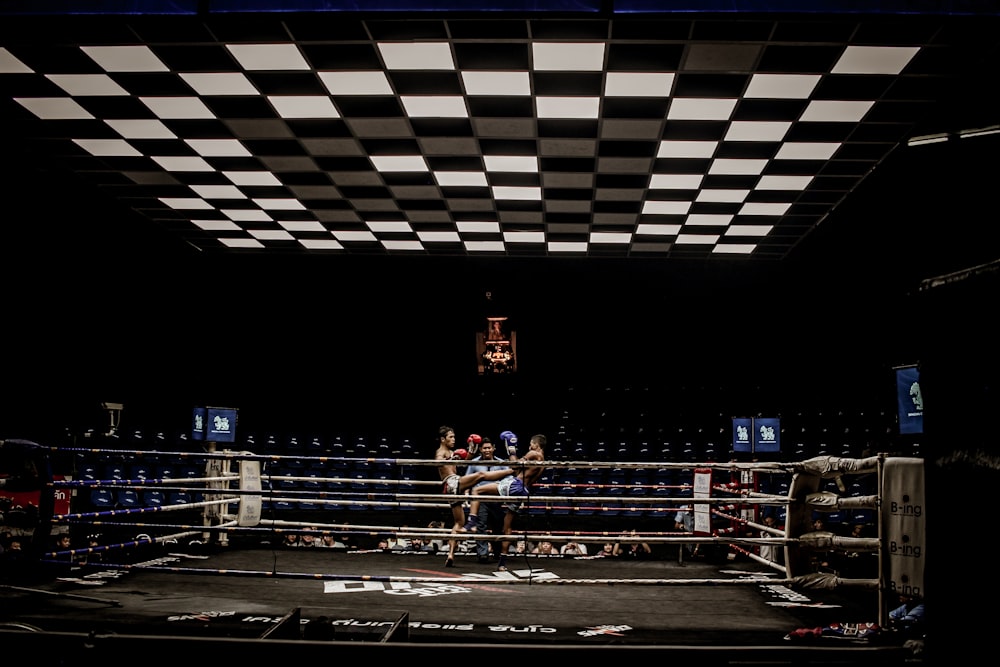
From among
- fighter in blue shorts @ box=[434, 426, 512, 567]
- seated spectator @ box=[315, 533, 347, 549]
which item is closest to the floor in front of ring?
fighter in blue shorts @ box=[434, 426, 512, 567]

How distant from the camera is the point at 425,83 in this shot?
4.41 metres

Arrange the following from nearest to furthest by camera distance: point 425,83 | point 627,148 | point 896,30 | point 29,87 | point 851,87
→ point 896,30
point 851,87
point 425,83
point 29,87
point 627,148

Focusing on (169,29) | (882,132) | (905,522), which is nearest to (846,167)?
(882,132)

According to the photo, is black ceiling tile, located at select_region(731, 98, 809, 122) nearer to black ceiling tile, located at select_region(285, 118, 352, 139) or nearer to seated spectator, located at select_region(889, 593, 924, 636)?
black ceiling tile, located at select_region(285, 118, 352, 139)

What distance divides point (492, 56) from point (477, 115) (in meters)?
0.82

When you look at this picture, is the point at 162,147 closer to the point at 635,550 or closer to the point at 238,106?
the point at 238,106

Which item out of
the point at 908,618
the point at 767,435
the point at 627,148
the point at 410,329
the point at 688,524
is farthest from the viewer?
the point at 410,329

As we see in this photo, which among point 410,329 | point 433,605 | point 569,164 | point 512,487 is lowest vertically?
point 433,605

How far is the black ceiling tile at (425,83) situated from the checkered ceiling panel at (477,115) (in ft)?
0.05

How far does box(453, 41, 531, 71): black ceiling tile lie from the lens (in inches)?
155

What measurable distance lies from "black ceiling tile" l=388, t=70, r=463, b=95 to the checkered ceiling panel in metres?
0.01

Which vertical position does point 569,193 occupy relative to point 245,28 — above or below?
below

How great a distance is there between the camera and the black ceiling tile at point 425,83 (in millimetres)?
4293

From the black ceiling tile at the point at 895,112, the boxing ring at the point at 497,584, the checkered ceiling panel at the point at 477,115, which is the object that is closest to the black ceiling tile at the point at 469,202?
the checkered ceiling panel at the point at 477,115
